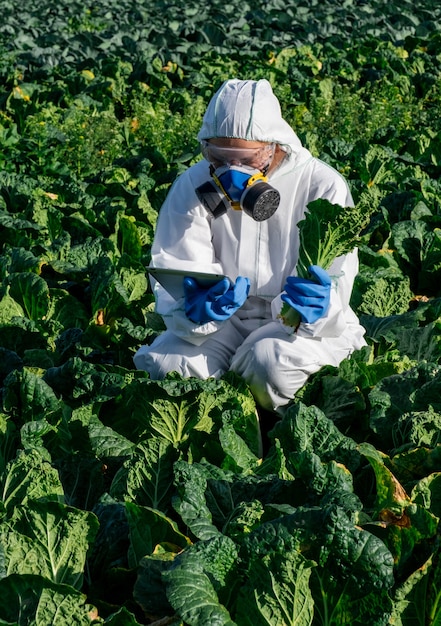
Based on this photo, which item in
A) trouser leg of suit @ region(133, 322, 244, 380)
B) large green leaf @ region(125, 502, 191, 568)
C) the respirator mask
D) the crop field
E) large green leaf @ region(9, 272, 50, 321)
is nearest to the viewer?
the crop field

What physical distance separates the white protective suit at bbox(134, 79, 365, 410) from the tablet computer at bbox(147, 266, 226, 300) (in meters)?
→ 0.05

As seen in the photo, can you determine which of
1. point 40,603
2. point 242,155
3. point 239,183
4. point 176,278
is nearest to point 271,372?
point 176,278

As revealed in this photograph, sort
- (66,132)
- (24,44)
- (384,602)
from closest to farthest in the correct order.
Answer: (384,602), (66,132), (24,44)

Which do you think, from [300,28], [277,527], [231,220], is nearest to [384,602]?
[277,527]

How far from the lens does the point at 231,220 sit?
427 centimetres

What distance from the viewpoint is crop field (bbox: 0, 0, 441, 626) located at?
273 centimetres

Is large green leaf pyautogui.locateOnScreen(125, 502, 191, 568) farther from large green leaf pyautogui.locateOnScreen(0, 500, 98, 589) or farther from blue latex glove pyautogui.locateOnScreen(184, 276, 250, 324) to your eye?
blue latex glove pyautogui.locateOnScreen(184, 276, 250, 324)

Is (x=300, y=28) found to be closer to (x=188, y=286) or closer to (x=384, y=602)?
(x=188, y=286)

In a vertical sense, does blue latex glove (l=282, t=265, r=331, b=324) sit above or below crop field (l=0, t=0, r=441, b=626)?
above

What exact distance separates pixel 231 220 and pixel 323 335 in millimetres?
656

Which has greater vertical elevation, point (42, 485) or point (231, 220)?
point (231, 220)

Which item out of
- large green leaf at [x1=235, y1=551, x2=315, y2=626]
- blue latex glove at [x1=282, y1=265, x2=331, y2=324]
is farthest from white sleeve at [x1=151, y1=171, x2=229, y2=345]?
large green leaf at [x1=235, y1=551, x2=315, y2=626]

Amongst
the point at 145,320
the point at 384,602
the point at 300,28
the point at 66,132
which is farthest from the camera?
the point at 300,28

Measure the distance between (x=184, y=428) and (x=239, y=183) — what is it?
104 centimetres
